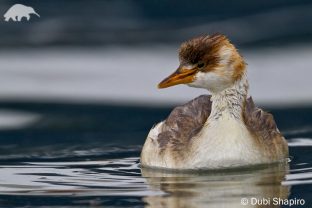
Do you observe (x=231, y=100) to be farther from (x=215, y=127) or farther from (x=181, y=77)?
(x=181, y=77)

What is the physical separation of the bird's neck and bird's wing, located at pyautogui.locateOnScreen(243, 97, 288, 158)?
26cm

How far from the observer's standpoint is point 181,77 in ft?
50.1

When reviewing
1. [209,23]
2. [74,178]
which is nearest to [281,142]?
[74,178]

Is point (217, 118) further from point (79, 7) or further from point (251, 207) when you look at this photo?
point (79, 7)

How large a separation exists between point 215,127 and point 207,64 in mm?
673

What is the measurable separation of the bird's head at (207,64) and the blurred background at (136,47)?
3202 millimetres

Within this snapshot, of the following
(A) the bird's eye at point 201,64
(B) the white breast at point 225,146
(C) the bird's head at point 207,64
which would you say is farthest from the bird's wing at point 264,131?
(A) the bird's eye at point 201,64

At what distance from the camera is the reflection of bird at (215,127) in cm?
1525

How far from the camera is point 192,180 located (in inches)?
586

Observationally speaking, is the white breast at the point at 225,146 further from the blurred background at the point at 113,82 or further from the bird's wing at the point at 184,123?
the blurred background at the point at 113,82

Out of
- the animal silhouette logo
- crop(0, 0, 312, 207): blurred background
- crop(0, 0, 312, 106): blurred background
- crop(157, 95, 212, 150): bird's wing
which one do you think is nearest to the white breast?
crop(157, 95, 212, 150): bird's wing

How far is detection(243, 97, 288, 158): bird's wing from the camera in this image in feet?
51.7

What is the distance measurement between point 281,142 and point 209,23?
4.59 metres

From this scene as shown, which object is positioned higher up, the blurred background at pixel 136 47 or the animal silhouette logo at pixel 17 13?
the animal silhouette logo at pixel 17 13
